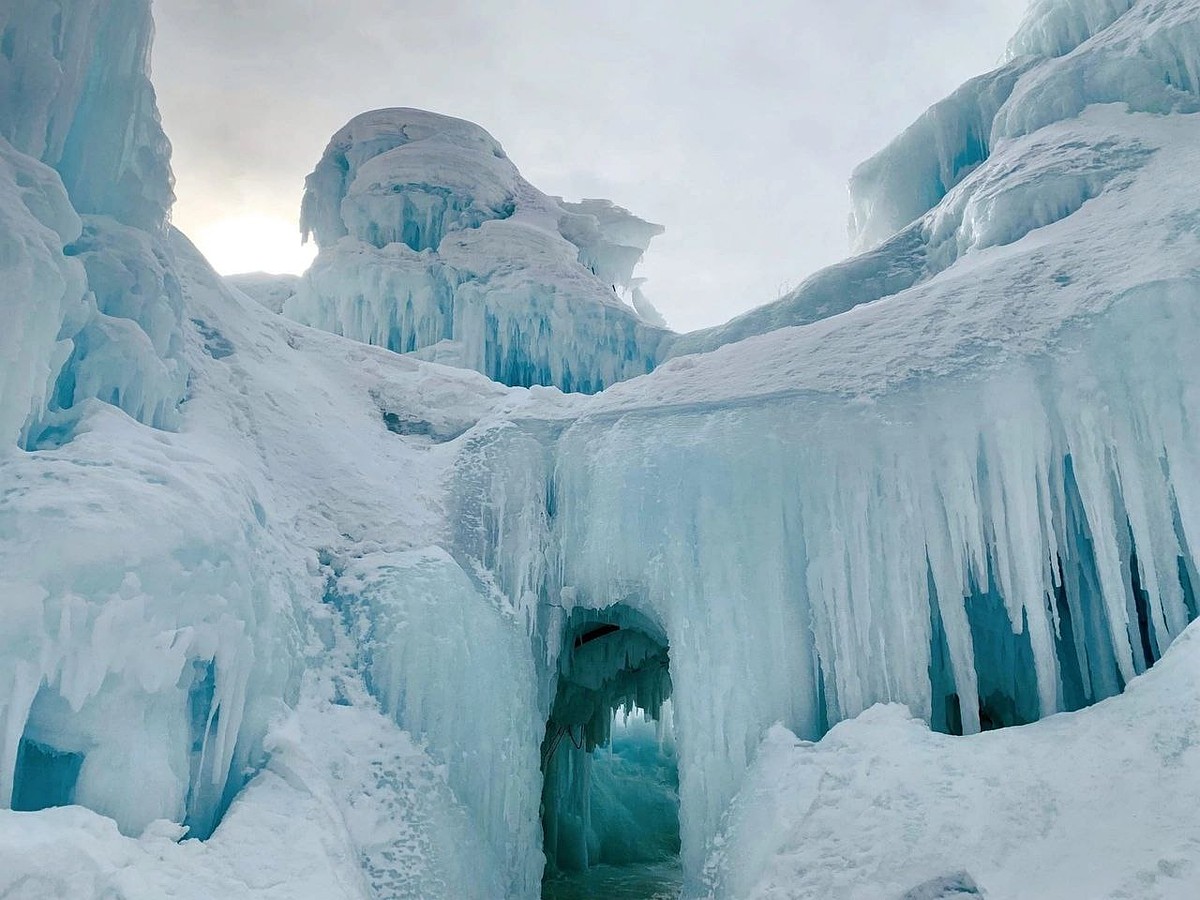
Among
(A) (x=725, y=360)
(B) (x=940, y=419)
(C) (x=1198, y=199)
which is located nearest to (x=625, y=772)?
(A) (x=725, y=360)

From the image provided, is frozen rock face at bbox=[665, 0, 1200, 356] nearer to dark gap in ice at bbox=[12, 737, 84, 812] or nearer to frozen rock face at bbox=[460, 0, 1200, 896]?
frozen rock face at bbox=[460, 0, 1200, 896]

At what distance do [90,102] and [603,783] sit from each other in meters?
17.5

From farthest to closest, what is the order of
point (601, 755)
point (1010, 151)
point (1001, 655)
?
point (601, 755) < point (1010, 151) < point (1001, 655)

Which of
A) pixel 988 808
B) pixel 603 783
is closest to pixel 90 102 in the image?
pixel 988 808

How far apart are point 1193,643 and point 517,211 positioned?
714 inches

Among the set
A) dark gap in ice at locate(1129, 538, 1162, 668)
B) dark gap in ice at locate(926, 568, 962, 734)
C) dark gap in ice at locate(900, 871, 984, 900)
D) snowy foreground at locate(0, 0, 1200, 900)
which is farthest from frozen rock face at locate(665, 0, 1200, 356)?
dark gap in ice at locate(900, 871, 984, 900)

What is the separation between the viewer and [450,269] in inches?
770

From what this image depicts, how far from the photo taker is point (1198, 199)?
8.95 m

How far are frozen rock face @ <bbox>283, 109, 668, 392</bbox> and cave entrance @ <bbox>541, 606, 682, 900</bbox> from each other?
752cm

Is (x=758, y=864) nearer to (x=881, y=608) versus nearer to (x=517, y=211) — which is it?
(x=881, y=608)

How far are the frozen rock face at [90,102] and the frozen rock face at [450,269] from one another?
32.6ft

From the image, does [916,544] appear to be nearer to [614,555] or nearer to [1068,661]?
[1068,661]

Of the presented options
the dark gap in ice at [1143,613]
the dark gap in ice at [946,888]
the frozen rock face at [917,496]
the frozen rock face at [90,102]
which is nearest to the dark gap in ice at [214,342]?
the frozen rock face at [90,102]

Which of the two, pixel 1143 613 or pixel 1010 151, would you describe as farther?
pixel 1010 151
